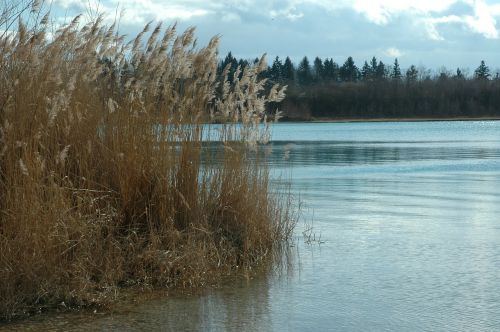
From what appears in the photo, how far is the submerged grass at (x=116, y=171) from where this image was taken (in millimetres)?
5957

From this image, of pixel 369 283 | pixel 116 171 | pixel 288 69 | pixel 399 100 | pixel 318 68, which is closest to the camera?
pixel 369 283

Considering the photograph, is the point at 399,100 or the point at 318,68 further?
the point at 318,68

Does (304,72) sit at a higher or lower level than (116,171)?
higher

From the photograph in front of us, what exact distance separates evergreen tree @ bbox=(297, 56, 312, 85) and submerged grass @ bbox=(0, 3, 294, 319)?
11887cm

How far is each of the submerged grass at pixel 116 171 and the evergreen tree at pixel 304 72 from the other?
119 metres

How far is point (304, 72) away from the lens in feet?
444

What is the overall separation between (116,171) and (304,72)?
12965cm

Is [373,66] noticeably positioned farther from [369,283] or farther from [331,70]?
[369,283]

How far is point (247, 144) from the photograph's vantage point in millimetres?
8133

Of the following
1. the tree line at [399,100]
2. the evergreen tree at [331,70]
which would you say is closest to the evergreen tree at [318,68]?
the evergreen tree at [331,70]

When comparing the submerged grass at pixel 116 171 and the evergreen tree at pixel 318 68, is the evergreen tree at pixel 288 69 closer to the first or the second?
the evergreen tree at pixel 318 68

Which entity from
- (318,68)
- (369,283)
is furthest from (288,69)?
(369,283)

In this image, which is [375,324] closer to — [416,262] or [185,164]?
[416,262]

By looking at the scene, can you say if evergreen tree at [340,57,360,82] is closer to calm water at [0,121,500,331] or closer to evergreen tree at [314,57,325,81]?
evergreen tree at [314,57,325,81]
